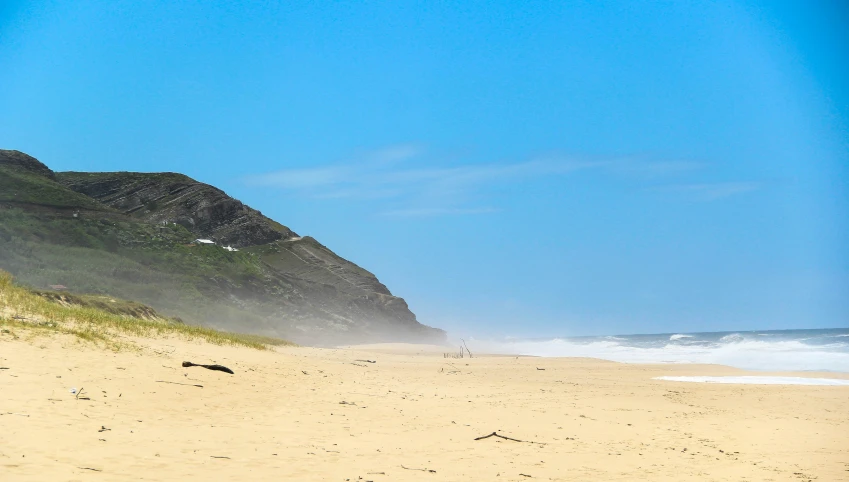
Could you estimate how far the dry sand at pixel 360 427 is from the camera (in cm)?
947

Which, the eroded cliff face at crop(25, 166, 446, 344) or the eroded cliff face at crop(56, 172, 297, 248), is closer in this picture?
the eroded cliff face at crop(25, 166, 446, 344)

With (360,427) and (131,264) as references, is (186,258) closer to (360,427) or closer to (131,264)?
(131,264)

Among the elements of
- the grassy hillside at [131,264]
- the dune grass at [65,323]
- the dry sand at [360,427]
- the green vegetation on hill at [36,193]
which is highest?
the green vegetation on hill at [36,193]

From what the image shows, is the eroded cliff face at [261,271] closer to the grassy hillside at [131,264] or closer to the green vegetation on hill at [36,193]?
the grassy hillside at [131,264]

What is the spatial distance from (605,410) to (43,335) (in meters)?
14.6

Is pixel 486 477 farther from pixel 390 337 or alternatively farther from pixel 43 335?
pixel 390 337

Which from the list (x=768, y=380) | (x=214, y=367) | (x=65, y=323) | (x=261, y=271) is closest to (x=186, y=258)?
(x=261, y=271)

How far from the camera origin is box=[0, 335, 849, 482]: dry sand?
9469mm

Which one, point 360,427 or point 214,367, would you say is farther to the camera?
point 214,367

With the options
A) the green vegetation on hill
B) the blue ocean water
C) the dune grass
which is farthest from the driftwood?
the green vegetation on hill

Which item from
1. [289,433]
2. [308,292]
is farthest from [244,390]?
[308,292]

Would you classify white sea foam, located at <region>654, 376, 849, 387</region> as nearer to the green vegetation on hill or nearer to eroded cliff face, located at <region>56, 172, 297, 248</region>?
the green vegetation on hill

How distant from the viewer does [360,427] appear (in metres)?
13.4

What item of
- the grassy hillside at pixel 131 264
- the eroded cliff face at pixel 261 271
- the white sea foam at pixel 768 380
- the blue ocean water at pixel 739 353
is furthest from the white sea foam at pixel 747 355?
the grassy hillside at pixel 131 264
